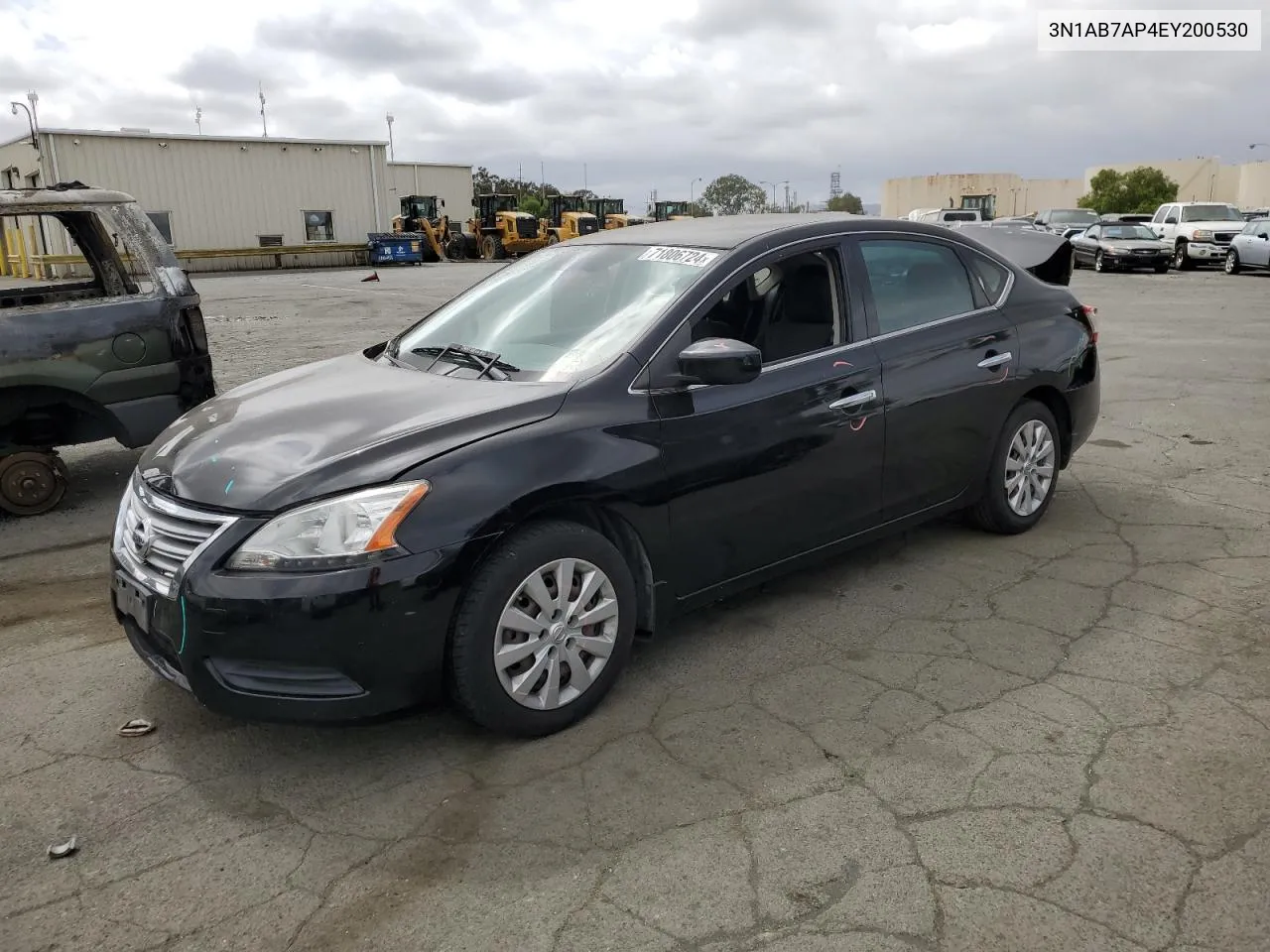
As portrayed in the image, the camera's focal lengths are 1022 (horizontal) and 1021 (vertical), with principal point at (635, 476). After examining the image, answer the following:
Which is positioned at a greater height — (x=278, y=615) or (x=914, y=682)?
(x=278, y=615)

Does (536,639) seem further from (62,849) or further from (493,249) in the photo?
(493,249)

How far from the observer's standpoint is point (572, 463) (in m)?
3.28

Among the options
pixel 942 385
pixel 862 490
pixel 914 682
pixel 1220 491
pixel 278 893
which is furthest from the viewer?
pixel 1220 491

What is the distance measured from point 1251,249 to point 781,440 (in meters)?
24.9

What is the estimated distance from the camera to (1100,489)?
19.6 ft

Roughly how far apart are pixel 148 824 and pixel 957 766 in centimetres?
237

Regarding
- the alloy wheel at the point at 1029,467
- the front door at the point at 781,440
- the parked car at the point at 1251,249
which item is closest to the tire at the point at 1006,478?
the alloy wheel at the point at 1029,467

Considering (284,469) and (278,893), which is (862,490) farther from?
(278,893)

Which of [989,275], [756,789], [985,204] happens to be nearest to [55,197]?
[989,275]

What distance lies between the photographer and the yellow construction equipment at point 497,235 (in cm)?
4122

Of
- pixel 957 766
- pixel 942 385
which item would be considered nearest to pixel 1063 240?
pixel 942 385

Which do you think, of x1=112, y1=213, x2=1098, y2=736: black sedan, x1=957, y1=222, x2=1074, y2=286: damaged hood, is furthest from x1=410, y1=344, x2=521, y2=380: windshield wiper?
x1=957, y1=222, x2=1074, y2=286: damaged hood

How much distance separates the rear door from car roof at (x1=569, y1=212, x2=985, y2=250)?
81 mm

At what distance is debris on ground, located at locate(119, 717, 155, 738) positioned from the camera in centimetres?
341
